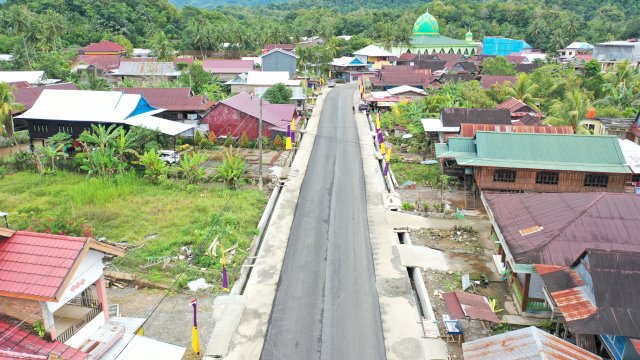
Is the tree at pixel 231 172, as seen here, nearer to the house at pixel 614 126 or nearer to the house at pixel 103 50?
the house at pixel 614 126

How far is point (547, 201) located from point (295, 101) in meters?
44.2

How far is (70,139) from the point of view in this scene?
148 feet

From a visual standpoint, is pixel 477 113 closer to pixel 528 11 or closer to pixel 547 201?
pixel 547 201

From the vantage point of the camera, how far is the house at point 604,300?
16172 mm

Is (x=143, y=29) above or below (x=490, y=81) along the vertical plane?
above

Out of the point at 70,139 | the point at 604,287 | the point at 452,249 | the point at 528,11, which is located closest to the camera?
the point at 604,287

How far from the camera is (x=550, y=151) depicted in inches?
1314

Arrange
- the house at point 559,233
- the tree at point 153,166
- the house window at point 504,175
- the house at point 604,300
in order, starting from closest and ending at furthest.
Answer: the house at point 604,300 → the house at point 559,233 → the house window at point 504,175 → the tree at point 153,166

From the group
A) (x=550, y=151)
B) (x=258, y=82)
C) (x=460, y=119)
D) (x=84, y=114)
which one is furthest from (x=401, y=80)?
(x=84, y=114)

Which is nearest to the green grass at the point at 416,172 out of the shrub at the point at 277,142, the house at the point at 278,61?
the shrub at the point at 277,142

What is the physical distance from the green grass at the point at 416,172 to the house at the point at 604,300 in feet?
70.9

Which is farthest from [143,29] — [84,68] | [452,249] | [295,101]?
[452,249]

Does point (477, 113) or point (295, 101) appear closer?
point (477, 113)

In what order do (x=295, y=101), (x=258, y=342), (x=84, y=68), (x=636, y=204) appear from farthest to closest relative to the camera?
(x=84, y=68)
(x=295, y=101)
(x=636, y=204)
(x=258, y=342)
